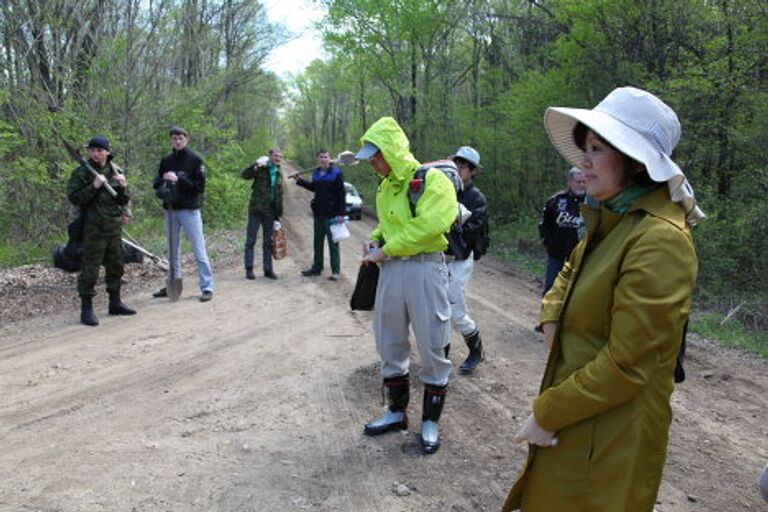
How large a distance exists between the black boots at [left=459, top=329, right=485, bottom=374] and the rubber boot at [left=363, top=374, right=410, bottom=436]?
1456 mm

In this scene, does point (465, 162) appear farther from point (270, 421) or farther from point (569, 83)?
point (569, 83)

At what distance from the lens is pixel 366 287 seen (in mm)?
4578

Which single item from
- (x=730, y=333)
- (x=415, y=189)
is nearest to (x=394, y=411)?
(x=415, y=189)

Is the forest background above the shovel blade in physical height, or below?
above

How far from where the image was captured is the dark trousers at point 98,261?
7.05 meters

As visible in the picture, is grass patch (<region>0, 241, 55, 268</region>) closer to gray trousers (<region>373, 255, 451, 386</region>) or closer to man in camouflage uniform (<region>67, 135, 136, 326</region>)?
man in camouflage uniform (<region>67, 135, 136, 326</region>)

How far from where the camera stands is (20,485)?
11.7 feet

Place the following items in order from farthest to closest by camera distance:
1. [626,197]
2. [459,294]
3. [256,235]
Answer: [256,235]
[459,294]
[626,197]

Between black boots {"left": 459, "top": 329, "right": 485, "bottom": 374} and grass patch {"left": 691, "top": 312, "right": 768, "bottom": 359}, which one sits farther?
grass patch {"left": 691, "top": 312, "right": 768, "bottom": 359}

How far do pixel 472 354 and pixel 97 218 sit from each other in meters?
4.76

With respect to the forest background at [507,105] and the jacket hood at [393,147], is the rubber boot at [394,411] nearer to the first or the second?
the jacket hood at [393,147]

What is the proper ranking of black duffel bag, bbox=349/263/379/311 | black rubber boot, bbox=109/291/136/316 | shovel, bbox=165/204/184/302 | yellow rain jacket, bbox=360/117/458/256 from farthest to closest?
shovel, bbox=165/204/184/302, black rubber boot, bbox=109/291/136/316, black duffel bag, bbox=349/263/379/311, yellow rain jacket, bbox=360/117/458/256

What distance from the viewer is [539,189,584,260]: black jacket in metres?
6.49

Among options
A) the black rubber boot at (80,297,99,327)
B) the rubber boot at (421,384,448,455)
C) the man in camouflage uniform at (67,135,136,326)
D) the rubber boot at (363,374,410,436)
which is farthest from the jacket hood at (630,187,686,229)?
the black rubber boot at (80,297,99,327)
